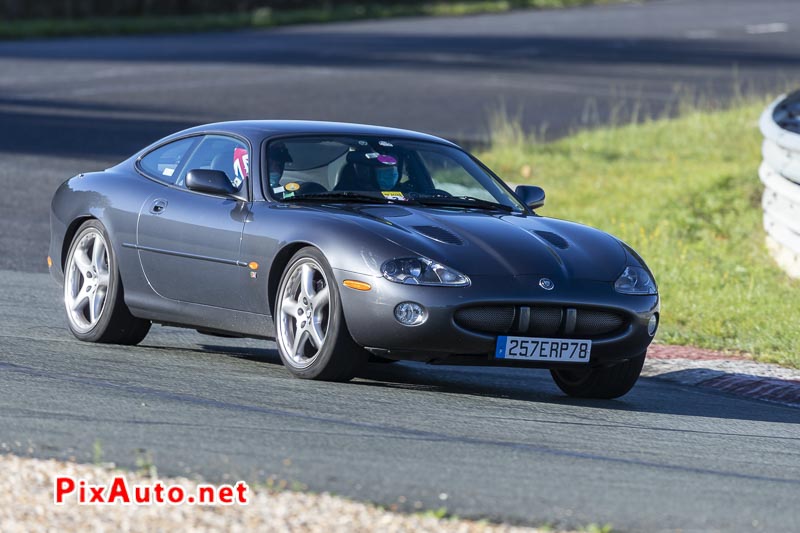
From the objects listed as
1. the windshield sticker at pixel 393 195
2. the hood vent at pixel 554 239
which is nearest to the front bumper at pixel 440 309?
the hood vent at pixel 554 239

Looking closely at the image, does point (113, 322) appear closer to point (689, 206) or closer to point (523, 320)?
point (523, 320)

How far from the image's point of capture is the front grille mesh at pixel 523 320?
759 centimetres

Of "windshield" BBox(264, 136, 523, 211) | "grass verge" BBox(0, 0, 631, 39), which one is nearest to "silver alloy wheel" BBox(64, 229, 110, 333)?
"windshield" BBox(264, 136, 523, 211)

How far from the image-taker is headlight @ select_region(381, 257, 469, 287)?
7566 mm

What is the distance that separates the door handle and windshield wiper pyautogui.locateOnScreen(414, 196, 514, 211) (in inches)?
56.0

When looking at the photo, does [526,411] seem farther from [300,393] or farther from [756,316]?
[756,316]

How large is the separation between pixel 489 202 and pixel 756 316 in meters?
2.97

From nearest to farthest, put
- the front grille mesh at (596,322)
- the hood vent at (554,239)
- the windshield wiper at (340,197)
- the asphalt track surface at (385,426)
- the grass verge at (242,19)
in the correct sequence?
1. the asphalt track surface at (385,426)
2. the front grille mesh at (596,322)
3. the hood vent at (554,239)
4. the windshield wiper at (340,197)
5. the grass verge at (242,19)

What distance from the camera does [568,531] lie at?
16.7 feet

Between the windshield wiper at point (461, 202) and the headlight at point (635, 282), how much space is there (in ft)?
3.19

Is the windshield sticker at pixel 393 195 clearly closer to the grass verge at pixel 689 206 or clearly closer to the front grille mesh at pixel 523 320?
the front grille mesh at pixel 523 320

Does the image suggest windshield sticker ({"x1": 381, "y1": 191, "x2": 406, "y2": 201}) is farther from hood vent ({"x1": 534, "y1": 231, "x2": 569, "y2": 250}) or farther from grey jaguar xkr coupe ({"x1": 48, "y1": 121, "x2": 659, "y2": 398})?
hood vent ({"x1": 534, "y1": 231, "x2": 569, "y2": 250})

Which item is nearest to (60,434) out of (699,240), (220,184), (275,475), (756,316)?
(275,475)

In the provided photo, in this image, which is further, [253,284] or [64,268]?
[64,268]
